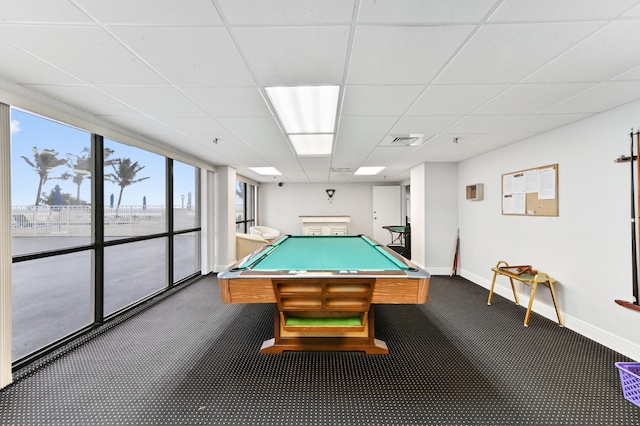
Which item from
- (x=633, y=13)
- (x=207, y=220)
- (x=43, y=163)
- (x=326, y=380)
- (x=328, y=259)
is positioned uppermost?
(x=633, y=13)

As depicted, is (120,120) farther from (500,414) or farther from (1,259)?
(500,414)

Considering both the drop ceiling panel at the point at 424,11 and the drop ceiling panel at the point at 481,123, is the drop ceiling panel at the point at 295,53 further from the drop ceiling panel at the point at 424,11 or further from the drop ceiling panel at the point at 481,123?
the drop ceiling panel at the point at 481,123

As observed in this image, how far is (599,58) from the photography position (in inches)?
60.3

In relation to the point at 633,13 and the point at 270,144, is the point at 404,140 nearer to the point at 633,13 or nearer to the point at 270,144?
the point at 270,144

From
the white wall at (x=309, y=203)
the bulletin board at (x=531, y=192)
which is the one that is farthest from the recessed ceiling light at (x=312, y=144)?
the white wall at (x=309, y=203)

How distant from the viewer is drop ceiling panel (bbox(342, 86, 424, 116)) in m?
1.92

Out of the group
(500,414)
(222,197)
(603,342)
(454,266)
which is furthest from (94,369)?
(454,266)

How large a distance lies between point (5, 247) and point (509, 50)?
12.1ft

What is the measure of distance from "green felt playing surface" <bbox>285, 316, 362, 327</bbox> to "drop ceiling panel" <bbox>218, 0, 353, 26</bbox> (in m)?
2.12

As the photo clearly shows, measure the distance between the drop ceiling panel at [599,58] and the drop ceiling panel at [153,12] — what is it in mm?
2029

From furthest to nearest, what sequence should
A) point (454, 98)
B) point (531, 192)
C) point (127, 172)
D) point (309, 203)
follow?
point (309, 203)
point (127, 172)
point (531, 192)
point (454, 98)

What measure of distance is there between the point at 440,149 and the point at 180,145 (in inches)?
155

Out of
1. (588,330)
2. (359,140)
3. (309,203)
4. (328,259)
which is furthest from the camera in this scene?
(309,203)

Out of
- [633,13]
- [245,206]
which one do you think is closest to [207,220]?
[245,206]
